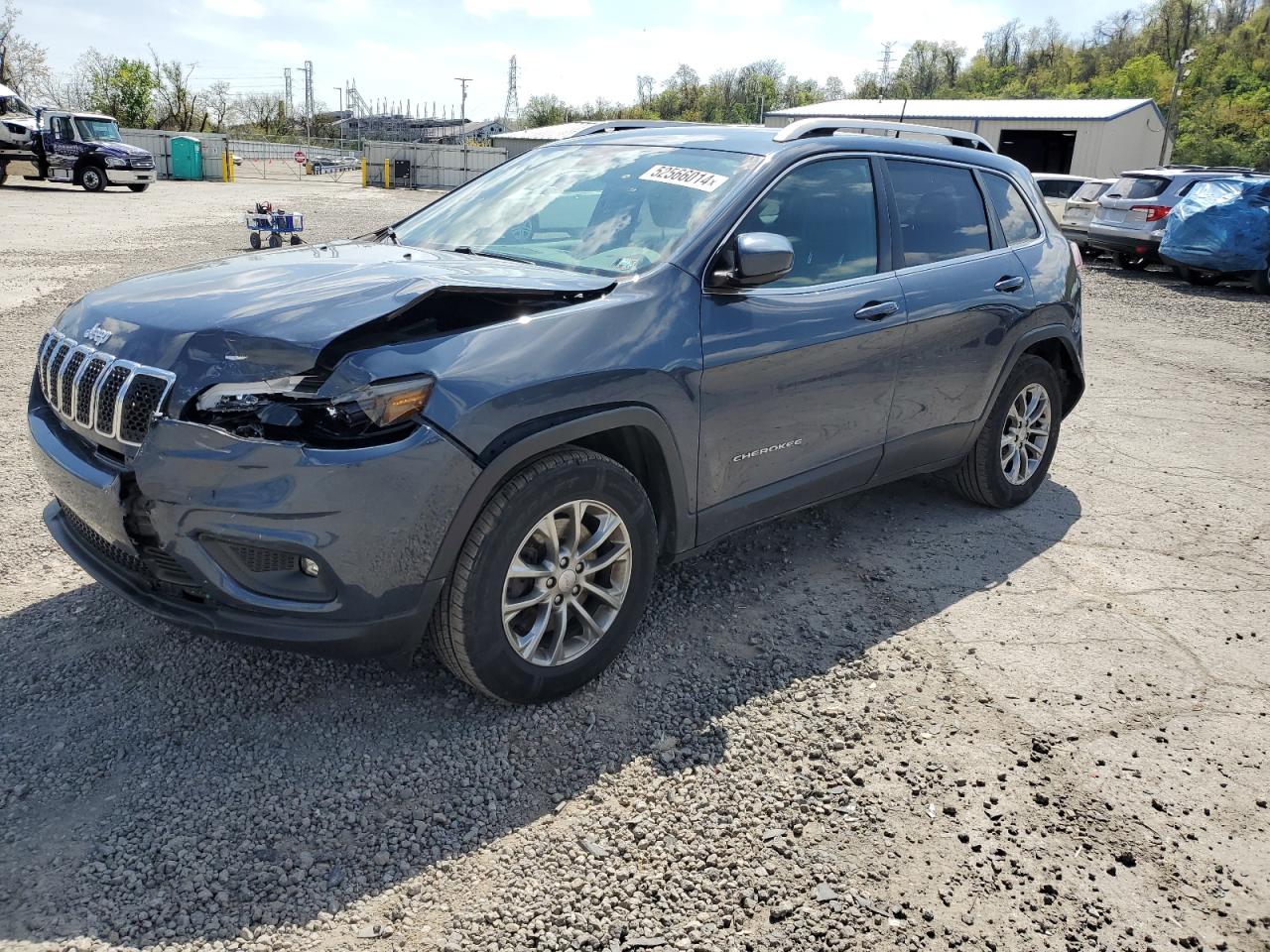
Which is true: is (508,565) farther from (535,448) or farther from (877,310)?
(877,310)

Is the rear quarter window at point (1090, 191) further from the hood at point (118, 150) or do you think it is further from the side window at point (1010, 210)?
the hood at point (118, 150)

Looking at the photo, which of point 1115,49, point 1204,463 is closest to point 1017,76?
point 1115,49

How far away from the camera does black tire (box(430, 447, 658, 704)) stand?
111 inches

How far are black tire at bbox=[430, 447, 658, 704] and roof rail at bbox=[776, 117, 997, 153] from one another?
1726 millimetres

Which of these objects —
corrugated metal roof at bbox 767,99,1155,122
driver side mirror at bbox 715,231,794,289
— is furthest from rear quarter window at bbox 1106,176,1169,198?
corrugated metal roof at bbox 767,99,1155,122

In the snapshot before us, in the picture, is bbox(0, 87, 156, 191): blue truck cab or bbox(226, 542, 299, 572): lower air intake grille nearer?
bbox(226, 542, 299, 572): lower air intake grille

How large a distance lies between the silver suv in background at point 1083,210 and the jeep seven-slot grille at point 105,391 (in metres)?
18.3

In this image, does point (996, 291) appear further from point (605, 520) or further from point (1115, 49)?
point (1115, 49)

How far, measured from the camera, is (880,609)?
407 centimetres

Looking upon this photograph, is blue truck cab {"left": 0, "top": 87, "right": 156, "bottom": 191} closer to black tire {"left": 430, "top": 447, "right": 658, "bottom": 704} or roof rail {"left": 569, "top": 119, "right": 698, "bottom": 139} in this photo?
roof rail {"left": 569, "top": 119, "right": 698, "bottom": 139}

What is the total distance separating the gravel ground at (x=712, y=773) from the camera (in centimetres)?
240

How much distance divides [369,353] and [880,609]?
2.44m

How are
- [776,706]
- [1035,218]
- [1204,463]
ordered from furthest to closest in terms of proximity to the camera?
[1204,463]
[1035,218]
[776,706]

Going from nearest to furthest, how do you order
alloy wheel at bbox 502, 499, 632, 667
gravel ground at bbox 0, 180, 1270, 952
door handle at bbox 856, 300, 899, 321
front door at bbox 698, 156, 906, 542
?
gravel ground at bbox 0, 180, 1270, 952 → alloy wheel at bbox 502, 499, 632, 667 → front door at bbox 698, 156, 906, 542 → door handle at bbox 856, 300, 899, 321
